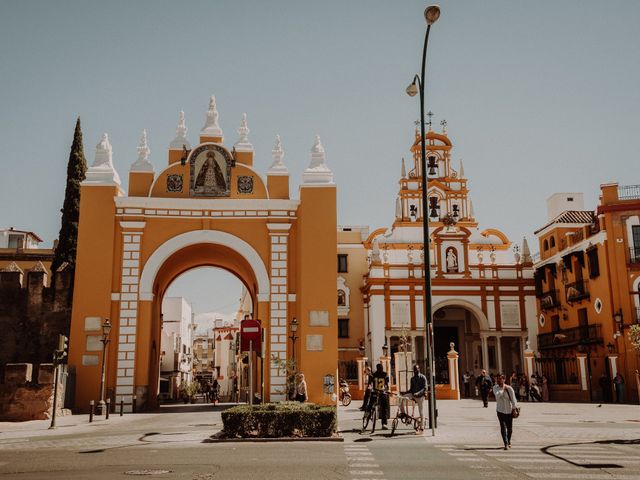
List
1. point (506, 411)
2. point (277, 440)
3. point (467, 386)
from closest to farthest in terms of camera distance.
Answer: point (506, 411) → point (277, 440) → point (467, 386)

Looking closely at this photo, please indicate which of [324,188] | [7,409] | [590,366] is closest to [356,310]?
[590,366]

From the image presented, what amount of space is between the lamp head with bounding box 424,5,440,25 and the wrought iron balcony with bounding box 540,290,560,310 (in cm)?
3033

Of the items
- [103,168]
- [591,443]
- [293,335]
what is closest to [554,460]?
[591,443]

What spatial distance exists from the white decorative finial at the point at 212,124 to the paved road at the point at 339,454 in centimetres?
1430

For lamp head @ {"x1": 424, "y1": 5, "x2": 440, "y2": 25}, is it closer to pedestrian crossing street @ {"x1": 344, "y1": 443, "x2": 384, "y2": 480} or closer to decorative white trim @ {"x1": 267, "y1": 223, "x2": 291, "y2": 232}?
pedestrian crossing street @ {"x1": 344, "y1": 443, "x2": 384, "y2": 480}

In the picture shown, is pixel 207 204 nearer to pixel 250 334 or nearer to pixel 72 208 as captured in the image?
pixel 72 208

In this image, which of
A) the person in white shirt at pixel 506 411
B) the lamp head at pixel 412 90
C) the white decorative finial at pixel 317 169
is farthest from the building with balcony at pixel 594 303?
the person in white shirt at pixel 506 411

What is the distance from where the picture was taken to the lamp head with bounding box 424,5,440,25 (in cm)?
1554

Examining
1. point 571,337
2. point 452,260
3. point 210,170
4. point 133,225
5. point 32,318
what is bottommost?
point 571,337

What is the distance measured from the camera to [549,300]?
4306 cm

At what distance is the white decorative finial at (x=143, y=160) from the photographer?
2805 centimetres

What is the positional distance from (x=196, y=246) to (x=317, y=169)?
19.5 feet

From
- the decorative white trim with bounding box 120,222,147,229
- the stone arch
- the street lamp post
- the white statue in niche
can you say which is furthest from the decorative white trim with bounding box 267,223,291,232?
the white statue in niche

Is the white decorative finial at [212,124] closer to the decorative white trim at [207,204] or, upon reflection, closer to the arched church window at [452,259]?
the decorative white trim at [207,204]
